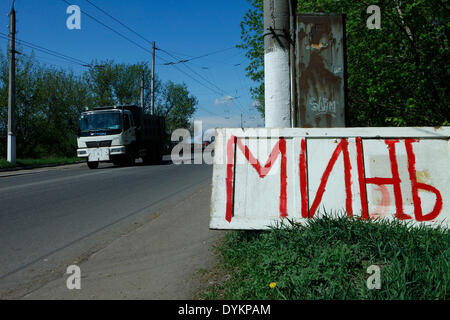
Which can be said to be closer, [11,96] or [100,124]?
[100,124]

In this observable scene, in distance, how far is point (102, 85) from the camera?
1649 inches

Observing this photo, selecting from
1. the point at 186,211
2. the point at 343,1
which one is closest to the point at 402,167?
the point at 186,211

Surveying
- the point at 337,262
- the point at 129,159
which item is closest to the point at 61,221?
the point at 337,262

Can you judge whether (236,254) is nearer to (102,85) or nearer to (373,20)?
(373,20)

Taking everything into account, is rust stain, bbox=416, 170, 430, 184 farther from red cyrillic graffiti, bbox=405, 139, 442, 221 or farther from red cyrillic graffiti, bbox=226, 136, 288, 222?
red cyrillic graffiti, bbox=226, 136, 288, 222

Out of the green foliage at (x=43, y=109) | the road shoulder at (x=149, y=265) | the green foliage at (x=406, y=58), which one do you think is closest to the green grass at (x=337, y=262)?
the road shoulder at (x=149, y=265)

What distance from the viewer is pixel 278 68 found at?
14.0 ft

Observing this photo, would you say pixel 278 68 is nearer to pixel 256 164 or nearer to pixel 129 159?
pixel 256 164

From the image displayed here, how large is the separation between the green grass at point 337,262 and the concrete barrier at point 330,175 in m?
0.18

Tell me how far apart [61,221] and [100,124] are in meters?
12.7

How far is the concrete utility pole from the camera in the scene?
424 cm

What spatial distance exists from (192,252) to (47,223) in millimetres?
2977

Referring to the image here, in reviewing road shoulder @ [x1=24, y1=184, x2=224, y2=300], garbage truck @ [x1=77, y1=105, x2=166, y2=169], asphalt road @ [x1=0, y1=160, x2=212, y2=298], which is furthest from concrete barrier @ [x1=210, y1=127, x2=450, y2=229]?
garbage truck @ [x1=77, y1=105, x2=166, y2=169]

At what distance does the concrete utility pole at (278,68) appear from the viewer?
4.24 metres
